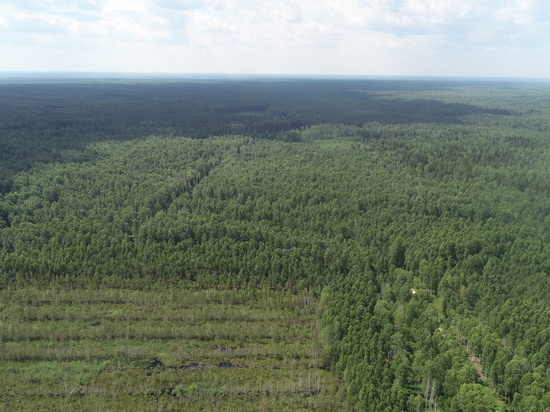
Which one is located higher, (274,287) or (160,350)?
(274,287)

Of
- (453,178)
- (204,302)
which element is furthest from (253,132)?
(204,302)

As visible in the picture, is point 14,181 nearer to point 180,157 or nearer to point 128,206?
point 128,206

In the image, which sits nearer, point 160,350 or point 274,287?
point 160,350

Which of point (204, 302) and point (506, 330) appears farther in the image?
point (204, 302)
